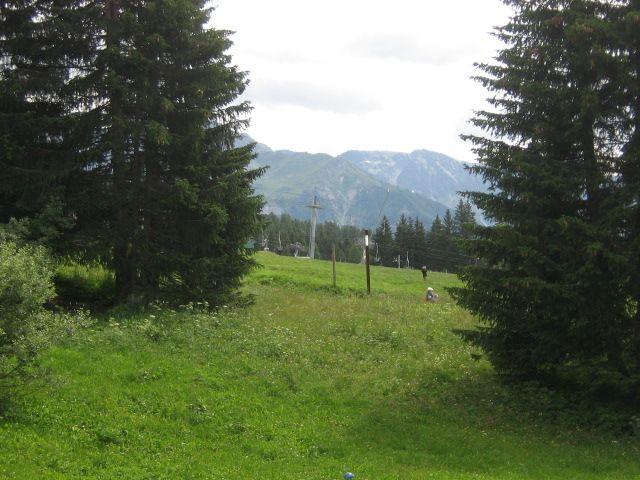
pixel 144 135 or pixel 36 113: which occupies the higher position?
pixel 36 113

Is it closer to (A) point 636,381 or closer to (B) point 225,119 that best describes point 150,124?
(B) point 225,119

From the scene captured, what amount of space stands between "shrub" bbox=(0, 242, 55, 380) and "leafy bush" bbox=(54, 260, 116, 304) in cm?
908

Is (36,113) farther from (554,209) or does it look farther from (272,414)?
(554,209)

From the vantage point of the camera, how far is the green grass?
8.38 meters

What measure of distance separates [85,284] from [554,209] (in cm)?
1406

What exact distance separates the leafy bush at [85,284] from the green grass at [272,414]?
3011 millimetres

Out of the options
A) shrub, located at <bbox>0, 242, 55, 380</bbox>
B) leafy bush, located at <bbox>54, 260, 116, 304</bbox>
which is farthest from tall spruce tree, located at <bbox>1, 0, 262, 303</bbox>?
shrub, located at <bbox>0, 242, 55, 380</bbox>

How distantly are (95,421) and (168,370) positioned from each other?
2.50 metres

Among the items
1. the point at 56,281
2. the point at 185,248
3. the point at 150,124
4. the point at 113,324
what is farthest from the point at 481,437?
the point at 56,281

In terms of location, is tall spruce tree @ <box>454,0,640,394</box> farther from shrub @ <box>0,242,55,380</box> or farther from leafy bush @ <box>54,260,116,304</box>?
leafy bush @ <box>54,260,116,304</box>

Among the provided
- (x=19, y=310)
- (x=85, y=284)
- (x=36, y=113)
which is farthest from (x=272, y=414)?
(x=36, y=113)

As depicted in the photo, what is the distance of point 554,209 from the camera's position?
1225 centimetres

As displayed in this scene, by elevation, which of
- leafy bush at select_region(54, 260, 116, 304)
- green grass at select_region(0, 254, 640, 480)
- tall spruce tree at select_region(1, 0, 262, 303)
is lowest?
green grass at select_region(0, 254, 640, 480)

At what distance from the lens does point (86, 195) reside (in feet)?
52.2
